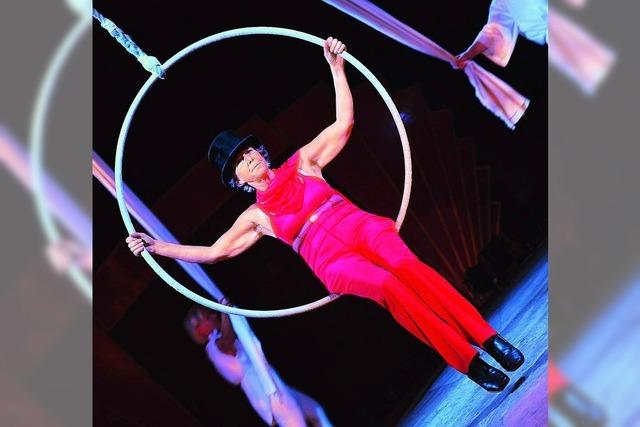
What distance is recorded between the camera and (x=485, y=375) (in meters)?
3.68

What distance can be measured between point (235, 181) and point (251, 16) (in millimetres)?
776

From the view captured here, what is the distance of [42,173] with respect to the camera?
150 inches

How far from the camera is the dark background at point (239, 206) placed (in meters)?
3.72

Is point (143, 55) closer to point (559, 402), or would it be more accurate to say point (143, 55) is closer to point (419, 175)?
point (419, 175)

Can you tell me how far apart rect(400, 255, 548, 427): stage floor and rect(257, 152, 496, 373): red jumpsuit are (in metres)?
0.15

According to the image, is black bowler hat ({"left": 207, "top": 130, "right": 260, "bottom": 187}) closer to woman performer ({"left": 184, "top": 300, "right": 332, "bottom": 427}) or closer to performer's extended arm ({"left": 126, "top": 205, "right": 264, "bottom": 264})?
performer's extended arm ({"left": 126, "top": 205, "right": 264, "bottom": 264})

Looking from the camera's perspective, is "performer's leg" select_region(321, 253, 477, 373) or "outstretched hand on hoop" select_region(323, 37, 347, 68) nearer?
"performer's leg" select_region(321, 253, 477, 373)

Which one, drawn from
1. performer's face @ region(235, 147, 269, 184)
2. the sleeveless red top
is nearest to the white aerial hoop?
the sleeveless red top

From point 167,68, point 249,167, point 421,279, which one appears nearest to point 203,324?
point 249,167

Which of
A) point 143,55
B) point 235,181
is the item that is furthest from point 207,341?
point 143,55

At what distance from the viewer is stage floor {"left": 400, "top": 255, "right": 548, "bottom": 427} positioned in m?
3.76

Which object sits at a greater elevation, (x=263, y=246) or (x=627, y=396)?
(x=627, y=396)

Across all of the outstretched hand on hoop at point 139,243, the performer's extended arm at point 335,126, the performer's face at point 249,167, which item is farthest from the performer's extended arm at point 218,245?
the performer's extended arm at point 335,126

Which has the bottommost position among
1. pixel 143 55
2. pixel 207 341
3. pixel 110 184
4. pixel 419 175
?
pixel 207 341
